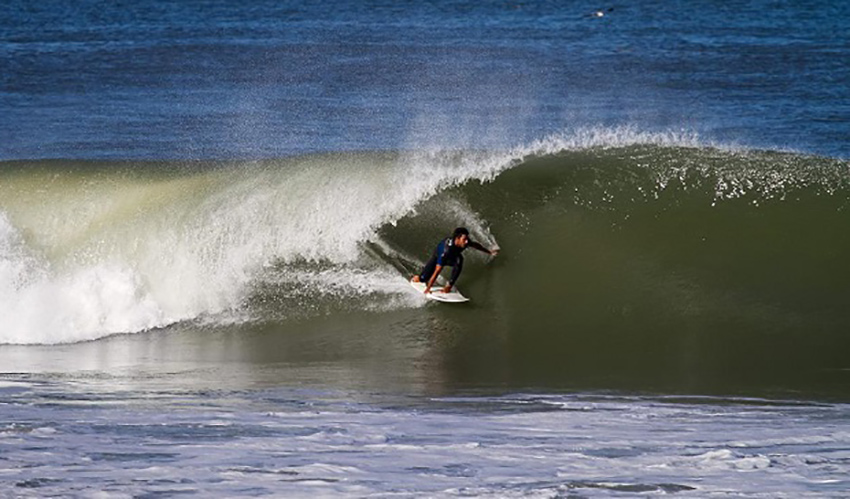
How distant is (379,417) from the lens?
860 centimetres

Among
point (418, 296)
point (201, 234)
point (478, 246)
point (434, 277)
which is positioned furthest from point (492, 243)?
point (201, 234)

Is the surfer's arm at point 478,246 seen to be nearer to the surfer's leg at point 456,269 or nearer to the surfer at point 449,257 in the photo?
the surfer at point 449,257

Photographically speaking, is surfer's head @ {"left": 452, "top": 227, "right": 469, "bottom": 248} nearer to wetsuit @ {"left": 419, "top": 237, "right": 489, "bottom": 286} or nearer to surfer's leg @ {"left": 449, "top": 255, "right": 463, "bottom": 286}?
wetsuit @ {"left": 419, "top": 237, "right": 489, "bottom": 286}

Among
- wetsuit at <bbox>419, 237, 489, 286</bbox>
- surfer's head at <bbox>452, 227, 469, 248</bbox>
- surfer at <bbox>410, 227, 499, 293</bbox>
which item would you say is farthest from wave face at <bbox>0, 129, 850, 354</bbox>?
surfer's head at <bbox>452, 227, 469, 248</bbox>

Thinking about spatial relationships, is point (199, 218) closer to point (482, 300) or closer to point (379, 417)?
point (482, 300)

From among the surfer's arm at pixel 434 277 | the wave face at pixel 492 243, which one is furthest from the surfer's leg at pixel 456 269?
the wave face at pixel 492 243

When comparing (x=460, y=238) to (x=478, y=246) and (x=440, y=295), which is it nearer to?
(x=478, y=246)

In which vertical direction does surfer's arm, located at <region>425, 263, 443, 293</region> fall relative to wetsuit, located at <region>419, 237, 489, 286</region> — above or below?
below

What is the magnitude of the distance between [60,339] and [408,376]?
142 inches

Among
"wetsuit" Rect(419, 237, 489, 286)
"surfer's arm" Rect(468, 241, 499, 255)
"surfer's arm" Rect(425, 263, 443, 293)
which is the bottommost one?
"surfer's arm" Rect(425, 263, 443, 293)

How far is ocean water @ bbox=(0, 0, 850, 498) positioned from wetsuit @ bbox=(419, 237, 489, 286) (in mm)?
331

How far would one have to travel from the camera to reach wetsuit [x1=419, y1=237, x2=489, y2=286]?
38.6ft

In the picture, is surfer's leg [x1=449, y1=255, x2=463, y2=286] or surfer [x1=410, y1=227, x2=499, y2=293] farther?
surfer's leg [x1=449, y1=255, x2=463, y2=286]

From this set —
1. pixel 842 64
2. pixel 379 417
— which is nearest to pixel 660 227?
pixel 379 417
